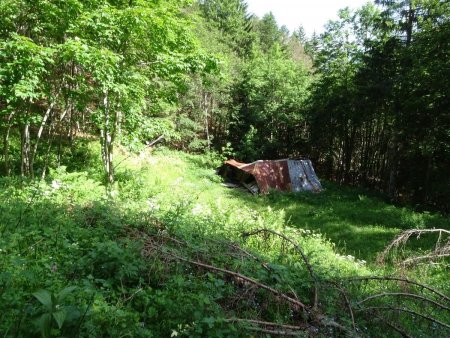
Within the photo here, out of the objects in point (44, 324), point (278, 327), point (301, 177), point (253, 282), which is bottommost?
point (301, 177)

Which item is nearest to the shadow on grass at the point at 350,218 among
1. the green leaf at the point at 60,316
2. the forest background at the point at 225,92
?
the forest background at the point at 225,92

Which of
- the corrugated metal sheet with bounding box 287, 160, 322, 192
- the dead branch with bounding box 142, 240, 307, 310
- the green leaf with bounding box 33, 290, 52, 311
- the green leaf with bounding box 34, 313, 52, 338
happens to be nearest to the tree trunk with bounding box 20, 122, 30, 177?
the dead branch with bounding box 142, 240, 307, 310

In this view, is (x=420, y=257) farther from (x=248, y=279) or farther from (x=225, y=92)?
(x=225, y=92)

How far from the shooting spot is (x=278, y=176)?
621 inches

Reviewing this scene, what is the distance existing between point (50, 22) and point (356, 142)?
16398 millimetres

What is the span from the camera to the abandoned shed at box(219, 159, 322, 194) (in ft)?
50.1

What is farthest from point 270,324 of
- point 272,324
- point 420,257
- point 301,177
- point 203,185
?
point 301,177

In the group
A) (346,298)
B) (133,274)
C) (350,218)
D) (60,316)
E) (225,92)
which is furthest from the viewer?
(225,92)

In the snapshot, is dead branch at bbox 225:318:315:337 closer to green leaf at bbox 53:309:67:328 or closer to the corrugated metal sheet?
green leaf at bbox 53:309:67:328

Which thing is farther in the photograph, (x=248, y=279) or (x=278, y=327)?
(x=248, y=279)

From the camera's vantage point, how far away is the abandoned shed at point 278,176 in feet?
50.1

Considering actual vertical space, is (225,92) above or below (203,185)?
above

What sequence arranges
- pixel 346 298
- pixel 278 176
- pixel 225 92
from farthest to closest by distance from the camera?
pixel 225 92 < pixel 278 176 < pixel 346 298

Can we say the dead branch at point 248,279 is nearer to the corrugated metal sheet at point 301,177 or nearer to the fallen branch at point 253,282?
the fallen branch at point 253,282
